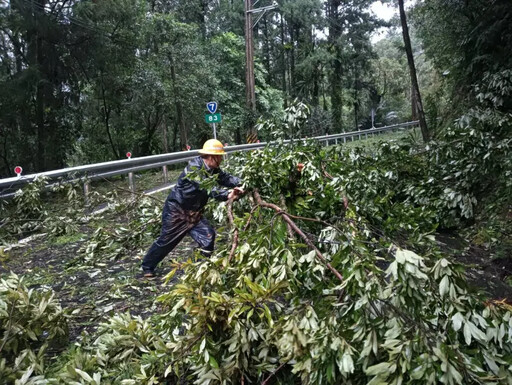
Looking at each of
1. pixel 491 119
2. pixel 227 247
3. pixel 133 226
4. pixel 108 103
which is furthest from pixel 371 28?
pixel 227 247

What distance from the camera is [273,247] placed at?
8.33ft

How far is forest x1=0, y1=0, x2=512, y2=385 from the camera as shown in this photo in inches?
70.2

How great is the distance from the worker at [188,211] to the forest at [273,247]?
0.27m

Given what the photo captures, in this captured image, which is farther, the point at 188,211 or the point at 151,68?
the point at 151,68

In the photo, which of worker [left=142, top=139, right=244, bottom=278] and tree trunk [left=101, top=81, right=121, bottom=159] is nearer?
worker [left=142, top=139, right=244, bottom=278]

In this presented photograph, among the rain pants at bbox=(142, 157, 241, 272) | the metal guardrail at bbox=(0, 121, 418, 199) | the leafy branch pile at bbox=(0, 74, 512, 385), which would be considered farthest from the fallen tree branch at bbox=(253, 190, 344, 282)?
the metal guardrail at bbox=(0, 121, 418, 199)

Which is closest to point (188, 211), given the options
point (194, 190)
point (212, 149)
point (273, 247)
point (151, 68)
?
point (194, 190)

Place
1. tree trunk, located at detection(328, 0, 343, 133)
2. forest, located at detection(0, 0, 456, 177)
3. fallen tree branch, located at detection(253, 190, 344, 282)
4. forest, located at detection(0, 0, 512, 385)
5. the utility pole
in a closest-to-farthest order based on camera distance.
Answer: forest, located at detection(0, 0, 512, 385) < fallen tree branch, located at detection(253, 190, 344, 282) < forest, located at detection(0, 0, 456, 177) < the utility pole < tree trunk, located at detection(328, 0, 343, 133)

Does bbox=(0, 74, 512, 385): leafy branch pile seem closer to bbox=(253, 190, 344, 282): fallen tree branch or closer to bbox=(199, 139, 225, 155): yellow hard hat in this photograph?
bbox=(253, 190, 344, 282): fallen tree branch

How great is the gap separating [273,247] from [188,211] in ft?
6.65

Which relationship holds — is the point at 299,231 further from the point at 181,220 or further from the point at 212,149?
the point at 181,220

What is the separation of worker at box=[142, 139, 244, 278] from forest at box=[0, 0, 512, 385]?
269 millimetres

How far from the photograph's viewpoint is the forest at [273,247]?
1.78 meters

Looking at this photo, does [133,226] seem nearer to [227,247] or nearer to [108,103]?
[227,247]
